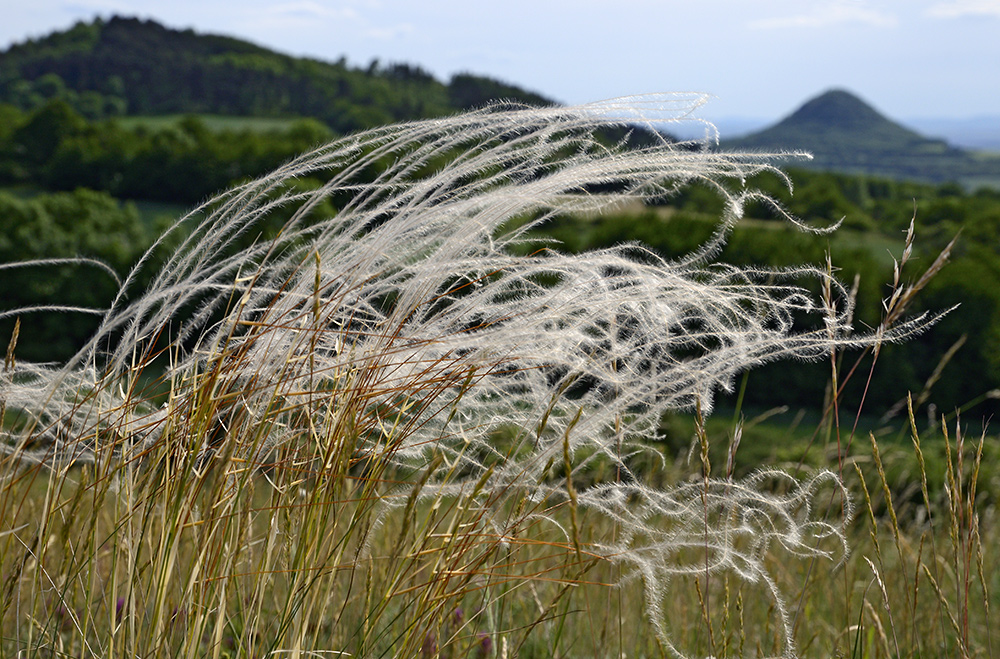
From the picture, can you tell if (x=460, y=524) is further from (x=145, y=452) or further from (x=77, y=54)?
(x=77, y=54)

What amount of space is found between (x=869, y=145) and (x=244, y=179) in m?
110

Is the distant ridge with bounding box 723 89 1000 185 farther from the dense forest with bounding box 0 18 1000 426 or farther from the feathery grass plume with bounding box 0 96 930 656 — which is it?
the feathery grass plume with bounding box 0 96 930 656

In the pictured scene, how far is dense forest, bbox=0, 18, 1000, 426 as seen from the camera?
20.5 metres

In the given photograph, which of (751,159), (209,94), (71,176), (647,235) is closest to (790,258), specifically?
(647,235)

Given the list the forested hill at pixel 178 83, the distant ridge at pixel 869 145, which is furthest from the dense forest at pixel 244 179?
the distant ridge at pixel 869 145

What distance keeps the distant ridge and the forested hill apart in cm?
3708

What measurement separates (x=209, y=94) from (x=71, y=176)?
1049 inches

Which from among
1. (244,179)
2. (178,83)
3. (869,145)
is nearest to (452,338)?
(244,179)

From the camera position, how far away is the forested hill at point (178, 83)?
200 ft

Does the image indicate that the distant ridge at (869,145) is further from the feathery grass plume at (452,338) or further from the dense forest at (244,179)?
the feathery grass plume at (452,338)

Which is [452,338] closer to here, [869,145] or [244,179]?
[244,179]

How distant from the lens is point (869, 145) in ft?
312

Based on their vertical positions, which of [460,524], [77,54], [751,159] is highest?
[77,54]

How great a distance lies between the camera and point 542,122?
1.39 m
